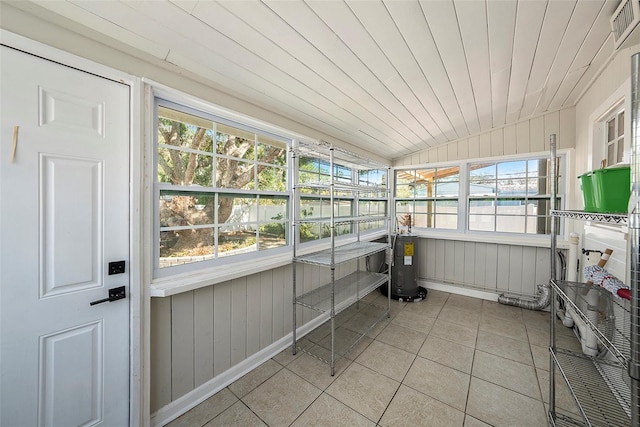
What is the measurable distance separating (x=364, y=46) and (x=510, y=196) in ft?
10.3

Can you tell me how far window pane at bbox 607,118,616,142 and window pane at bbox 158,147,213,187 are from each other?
3.32 m

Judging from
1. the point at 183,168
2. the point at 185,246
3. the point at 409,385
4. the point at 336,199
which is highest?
the point at 183,168

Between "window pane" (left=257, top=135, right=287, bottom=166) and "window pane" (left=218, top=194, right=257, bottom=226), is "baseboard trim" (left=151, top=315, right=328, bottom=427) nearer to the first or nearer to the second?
"window pane" (left=218, top=194, right=257, bottom=226)

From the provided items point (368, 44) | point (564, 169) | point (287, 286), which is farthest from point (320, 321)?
point (564, 169)

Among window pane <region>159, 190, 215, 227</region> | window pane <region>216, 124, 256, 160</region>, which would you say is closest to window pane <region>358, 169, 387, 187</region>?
window pane <region>216, 124, 256, 160</region>

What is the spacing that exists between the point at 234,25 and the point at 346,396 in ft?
7.86

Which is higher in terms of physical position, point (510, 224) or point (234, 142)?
point (234, 142)

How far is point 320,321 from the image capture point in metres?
2.66

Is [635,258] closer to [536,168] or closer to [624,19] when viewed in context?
[624,19]

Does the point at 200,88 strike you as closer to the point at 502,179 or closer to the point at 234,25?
the point at 234,25

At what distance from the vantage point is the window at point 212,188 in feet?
4.93

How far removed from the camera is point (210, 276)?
1.60m

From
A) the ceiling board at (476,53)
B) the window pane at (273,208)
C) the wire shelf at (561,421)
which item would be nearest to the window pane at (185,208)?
the window pane at (273,208)

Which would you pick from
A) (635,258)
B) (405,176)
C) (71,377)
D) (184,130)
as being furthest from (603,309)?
(405,176)
